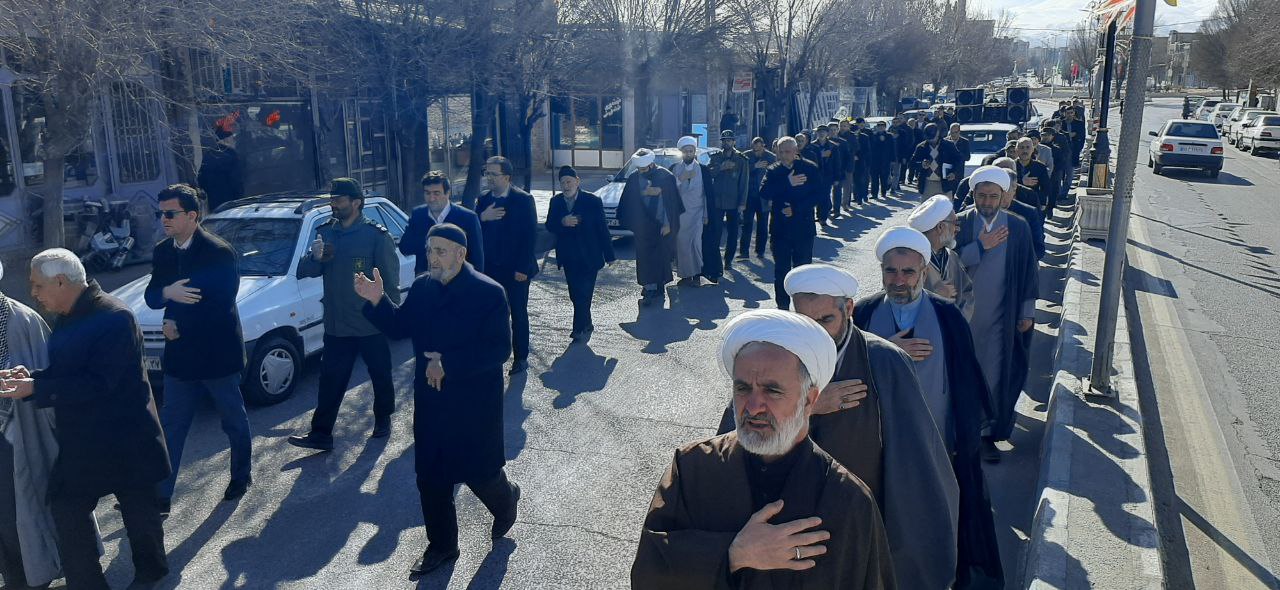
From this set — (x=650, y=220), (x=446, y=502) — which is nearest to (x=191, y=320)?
(x=446, y=502)

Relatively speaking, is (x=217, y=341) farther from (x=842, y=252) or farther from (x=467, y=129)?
(x=467, y=129)


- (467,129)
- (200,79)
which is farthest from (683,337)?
(467,129)

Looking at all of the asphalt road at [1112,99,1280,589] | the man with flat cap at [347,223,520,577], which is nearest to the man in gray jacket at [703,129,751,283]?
the asphalt road at [1112,99,1280,589]

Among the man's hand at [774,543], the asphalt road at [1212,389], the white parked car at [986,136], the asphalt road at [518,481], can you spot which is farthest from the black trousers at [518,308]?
the white parked car at [986,136]

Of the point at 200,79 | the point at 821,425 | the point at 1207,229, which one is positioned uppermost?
the point at 200,79

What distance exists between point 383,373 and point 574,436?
1.37 m

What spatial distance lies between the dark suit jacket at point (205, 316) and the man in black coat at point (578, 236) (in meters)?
4.14

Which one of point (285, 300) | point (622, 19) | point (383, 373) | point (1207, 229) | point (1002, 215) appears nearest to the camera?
point (1002, 215)

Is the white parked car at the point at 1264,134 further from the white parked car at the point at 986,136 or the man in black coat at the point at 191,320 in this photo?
the man in black coat at the point at 191,320

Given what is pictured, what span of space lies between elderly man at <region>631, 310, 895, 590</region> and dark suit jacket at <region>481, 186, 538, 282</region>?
6.24 m

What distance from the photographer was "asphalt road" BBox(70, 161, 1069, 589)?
17.2 feet

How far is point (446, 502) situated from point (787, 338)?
122 inches

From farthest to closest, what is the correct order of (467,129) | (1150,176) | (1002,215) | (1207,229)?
1. (1150,176)
2. (467,129)
3. (1207,229)
4. (1002,215)

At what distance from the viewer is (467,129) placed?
2467cm
